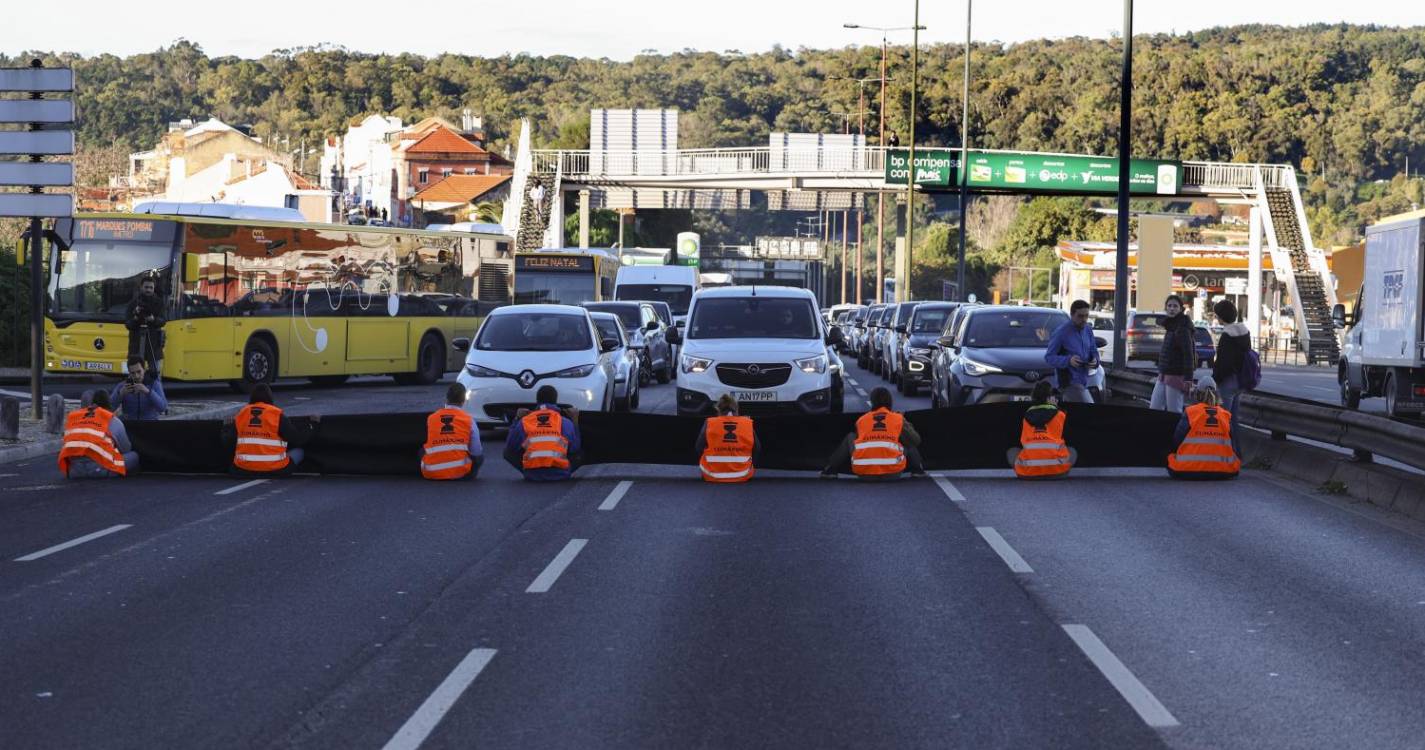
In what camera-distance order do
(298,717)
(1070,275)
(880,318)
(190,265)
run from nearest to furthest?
1. (298,717)
2. (190,265)
3. (880,318)
4. (1070,275)

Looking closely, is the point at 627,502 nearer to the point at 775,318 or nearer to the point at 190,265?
the point at 775,318

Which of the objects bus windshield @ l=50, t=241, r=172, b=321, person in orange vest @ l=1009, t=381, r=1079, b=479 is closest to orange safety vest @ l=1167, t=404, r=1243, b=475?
person in orange vest @ l=1009, t=381, r=1079, b=479

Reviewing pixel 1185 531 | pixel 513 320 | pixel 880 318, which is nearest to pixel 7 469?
pixel 513 320

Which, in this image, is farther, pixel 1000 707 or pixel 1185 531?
pixel 1185 531

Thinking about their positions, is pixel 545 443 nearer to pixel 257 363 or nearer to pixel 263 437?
pixel 263 437

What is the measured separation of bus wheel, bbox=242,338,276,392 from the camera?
28.8 m

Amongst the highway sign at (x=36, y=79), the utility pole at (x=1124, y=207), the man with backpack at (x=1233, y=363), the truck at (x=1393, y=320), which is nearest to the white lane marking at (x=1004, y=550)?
the man with backpack at (x=1233, y=363)

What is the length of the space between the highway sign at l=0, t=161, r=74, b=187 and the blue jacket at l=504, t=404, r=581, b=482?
29.2 ft

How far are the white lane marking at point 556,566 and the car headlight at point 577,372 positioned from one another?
27.5ft

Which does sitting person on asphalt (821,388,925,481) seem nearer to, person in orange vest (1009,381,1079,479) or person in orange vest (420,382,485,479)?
person in orange vest (1009,381,1079,479)

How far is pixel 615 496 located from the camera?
49.0ft

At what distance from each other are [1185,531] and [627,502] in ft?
15.4

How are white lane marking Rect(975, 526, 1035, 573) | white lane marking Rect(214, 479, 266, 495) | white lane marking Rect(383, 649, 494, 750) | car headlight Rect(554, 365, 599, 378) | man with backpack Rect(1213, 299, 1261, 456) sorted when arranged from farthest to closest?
car headlight Rect(554, 365, 599, 378) < man with backpack Rect(1213, 299, 1261, 456) < white lane marking Rect(214, 479, 266, 495) < white lane marking Rect(975, 526, 1035, 573) < white lane marking Rect(383, 649, 494, 750)

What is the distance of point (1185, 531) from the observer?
41.2ft
